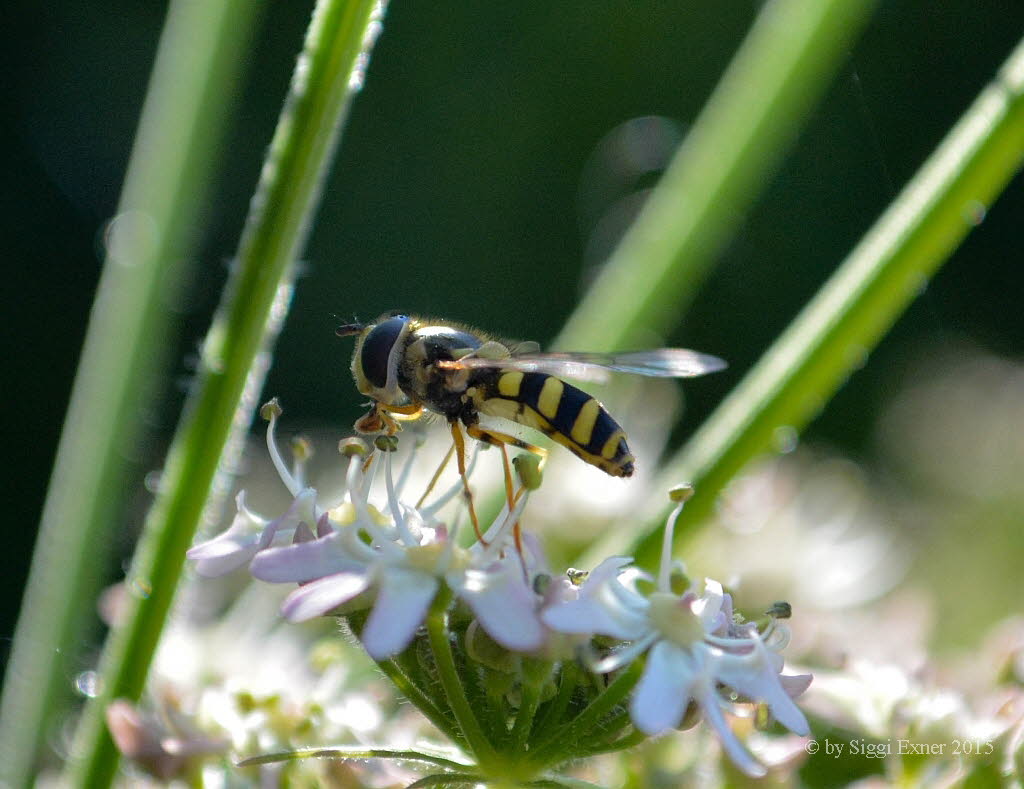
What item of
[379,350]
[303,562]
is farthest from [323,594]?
[379,350]

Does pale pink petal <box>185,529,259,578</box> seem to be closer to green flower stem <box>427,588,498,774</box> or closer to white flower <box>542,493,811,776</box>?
green flower stem <box>427,588,498,774</box>

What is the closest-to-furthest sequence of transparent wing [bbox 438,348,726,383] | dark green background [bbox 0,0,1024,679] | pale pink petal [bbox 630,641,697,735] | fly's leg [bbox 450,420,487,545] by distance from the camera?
1. pale pink petal [bbox 630,641,697,735]
2. fly's leg [bbox 450,420,487,545]
3. transparent wing [bbox 438,348,726,383]
4. dark green background [bbox 0,0,1024,679]

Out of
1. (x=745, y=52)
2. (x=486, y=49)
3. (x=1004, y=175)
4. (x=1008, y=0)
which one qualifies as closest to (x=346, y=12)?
(x=1004, y=175)

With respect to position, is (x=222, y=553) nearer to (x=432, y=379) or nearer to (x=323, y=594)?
(x=323, y=594)

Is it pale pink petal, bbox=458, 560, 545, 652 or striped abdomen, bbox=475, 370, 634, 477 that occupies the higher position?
pale pink petal, bbox=458, 560, 545, 652

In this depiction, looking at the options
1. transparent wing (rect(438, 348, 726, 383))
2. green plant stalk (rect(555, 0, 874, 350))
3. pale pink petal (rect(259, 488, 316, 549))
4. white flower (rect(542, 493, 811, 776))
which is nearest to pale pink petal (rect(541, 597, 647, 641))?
white flower (rect(542, 493, 811, 776))

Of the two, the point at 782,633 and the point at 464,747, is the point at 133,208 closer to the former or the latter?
the point at 464,747
